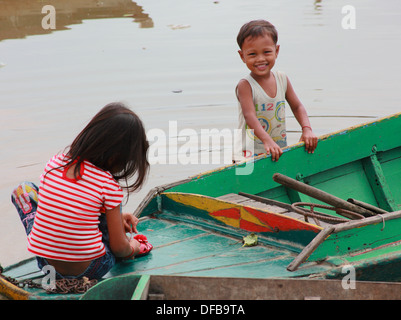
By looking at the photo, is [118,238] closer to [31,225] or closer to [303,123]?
[31,225]

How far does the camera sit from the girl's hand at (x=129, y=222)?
10.8 ft

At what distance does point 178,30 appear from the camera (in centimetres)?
1253

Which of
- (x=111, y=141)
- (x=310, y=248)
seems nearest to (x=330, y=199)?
(x=310, y=248)

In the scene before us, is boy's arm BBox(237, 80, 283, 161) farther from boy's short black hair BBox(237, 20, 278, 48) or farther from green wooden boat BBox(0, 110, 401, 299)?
boy's short black hair BBox(237, 20, 278, 48)

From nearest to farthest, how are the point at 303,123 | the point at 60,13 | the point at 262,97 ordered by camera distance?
the point at 262,97 → the point at 303,123 → the point at 60,13

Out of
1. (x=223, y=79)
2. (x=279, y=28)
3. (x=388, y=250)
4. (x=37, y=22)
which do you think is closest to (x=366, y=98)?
(x=223, y=79)

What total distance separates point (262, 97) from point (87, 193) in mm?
1993

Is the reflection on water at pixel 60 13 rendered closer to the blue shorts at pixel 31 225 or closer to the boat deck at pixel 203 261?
the blue shorts at pixel 31 225

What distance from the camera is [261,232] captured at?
3355 mm

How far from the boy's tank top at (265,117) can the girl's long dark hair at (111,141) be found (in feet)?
5.65

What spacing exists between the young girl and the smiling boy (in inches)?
61.2

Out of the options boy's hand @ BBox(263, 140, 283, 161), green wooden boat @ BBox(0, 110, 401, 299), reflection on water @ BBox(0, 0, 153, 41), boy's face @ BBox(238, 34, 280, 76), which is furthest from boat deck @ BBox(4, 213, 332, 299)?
reflection on water @ BBox(0, 0, 153, 41)

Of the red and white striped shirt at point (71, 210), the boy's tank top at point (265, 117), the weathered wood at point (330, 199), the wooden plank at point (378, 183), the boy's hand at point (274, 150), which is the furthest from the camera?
the wooden plank at point (378, 183)

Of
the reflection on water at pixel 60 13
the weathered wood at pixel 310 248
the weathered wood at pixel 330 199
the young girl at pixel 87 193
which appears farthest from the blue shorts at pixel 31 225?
the reflection on water at pixel 60 13
